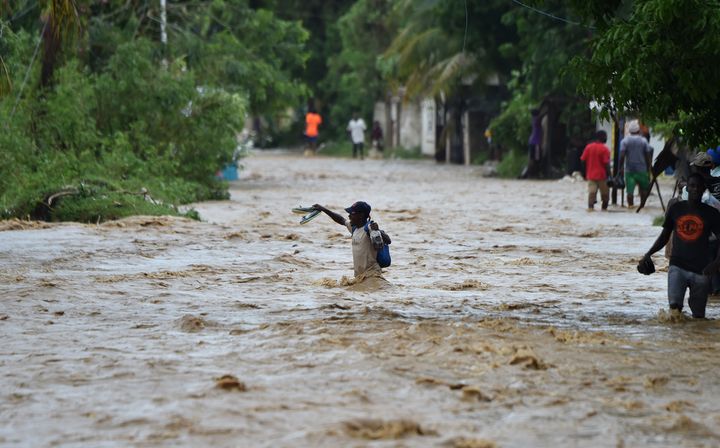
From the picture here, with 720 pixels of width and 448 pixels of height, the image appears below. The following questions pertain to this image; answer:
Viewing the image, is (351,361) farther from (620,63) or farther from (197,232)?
(197,232)

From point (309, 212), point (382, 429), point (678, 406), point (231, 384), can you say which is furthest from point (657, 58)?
point (382, 429)

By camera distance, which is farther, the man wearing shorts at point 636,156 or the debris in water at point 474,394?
the man wearing shorts at point 636,156

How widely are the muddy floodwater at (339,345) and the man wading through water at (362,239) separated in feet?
0.64

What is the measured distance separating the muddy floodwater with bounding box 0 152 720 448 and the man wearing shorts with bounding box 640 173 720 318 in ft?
0.85

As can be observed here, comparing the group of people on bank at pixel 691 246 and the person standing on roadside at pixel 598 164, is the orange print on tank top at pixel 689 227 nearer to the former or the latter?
the group of people on bank at pixel 691 246

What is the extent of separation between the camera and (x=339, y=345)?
30.3 ft

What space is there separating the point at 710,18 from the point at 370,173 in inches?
1289

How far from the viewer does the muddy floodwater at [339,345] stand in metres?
6.93

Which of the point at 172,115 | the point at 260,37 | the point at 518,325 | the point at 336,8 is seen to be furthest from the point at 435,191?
the point at 336,8

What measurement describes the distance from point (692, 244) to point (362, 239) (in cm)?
318

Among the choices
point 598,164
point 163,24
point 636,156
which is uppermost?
point 163,24

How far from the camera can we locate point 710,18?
943cm

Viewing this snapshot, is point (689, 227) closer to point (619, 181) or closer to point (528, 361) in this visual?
point (528, 361)

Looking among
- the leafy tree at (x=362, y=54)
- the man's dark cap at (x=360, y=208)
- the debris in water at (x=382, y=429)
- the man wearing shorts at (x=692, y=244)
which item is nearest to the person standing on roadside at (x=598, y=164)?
the man's dark cap at (x=360, y=208)
